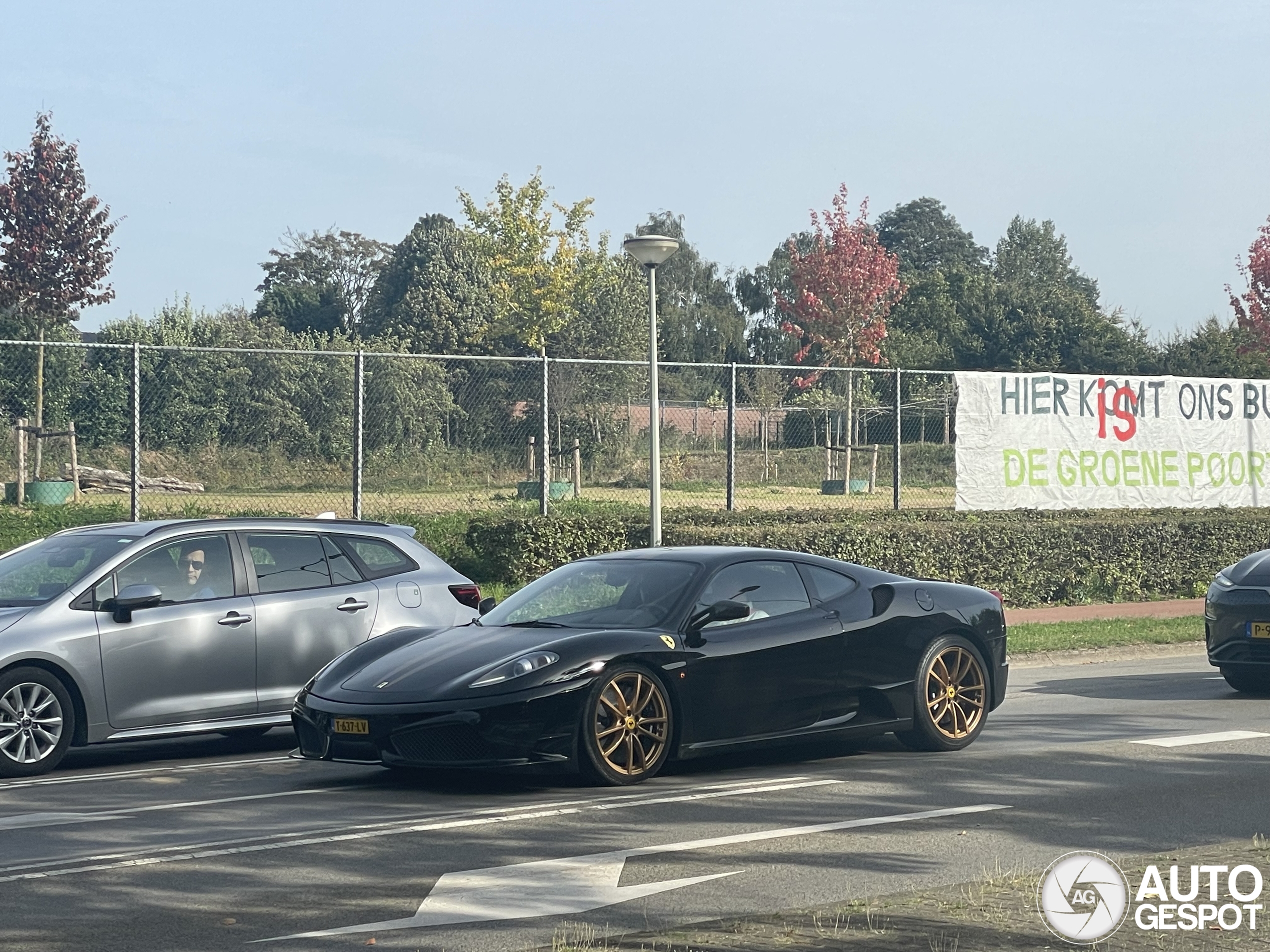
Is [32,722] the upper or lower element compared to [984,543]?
lower

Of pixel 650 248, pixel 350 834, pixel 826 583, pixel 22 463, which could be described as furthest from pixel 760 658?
pixel 22 463

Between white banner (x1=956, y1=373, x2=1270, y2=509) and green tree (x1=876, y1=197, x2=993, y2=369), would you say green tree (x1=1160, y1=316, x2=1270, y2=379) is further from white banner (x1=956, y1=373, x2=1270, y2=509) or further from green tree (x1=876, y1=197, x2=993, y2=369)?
white banner (x1=956, y1=373, x2=1270, y2=509)

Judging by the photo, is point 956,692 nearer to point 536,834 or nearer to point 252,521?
point 536,834

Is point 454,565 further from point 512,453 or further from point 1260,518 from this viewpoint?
point 1260,518

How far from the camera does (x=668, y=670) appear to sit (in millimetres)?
9008

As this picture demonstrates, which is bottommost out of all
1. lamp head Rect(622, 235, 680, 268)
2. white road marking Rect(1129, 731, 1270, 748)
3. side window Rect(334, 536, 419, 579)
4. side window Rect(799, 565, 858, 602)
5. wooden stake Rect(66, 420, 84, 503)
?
white road marking Rect(1129, 731, 1270, 748)

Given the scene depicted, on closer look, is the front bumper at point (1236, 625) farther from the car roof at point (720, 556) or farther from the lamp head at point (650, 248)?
the lamp head at point (650, 248)

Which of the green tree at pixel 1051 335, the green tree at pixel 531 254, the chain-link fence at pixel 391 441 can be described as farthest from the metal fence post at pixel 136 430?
the green tree at pixel 1051 335

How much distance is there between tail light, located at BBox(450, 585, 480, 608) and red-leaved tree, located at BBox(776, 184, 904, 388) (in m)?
42.3

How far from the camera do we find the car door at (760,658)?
9.18 m

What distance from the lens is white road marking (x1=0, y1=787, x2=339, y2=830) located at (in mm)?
7949

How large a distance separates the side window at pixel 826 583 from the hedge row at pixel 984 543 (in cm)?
715

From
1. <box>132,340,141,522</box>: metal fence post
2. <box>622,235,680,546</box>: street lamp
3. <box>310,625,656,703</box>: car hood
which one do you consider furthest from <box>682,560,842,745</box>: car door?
<box>132,340,141,522</box>: metal fence post

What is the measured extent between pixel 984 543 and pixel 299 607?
1182 centimetres
